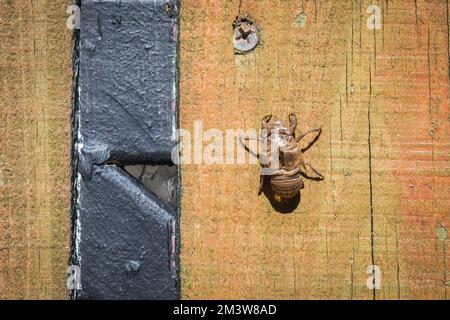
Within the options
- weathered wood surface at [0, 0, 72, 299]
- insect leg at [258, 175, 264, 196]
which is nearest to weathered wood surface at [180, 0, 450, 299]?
insect leg at [258, 175, 264, 196]

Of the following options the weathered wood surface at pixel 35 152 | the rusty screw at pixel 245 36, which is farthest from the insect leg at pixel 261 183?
the weathered wood surface at pixel 35 152

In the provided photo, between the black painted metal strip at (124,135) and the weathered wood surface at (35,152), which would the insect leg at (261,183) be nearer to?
the black painted metal strip at (124,135)

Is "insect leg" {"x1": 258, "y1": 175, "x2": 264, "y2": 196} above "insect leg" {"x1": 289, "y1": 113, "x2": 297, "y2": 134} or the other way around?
the other way around

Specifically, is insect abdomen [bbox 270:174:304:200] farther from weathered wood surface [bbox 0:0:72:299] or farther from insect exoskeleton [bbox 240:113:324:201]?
weathered wood surface [bbox 0:0:72:299]

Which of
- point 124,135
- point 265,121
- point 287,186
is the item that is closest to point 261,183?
point 287,186

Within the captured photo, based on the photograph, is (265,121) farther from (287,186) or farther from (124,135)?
(124,135)

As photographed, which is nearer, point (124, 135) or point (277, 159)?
point (124, 135)

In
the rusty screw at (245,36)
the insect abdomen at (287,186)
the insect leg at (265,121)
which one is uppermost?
the rusty screw at (245,36)

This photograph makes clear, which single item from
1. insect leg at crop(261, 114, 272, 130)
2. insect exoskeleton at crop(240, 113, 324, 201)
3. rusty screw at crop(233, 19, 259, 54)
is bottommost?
insect exoskeleton at crop(240, 113, 324, 201)
